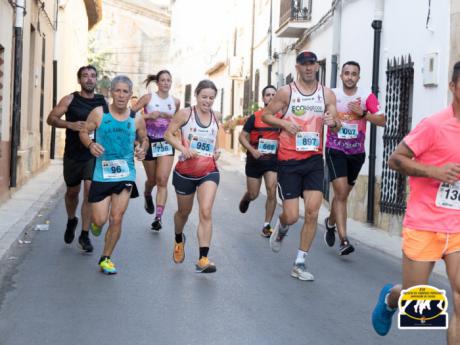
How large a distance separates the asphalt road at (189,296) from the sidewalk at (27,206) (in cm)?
27

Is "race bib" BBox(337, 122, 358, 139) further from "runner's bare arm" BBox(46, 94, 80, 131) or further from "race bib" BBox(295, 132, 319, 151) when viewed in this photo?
"runner's bare arm" BBox(46, 94, 80, 131)

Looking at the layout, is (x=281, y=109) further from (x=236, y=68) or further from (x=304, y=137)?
(x=236, y=68)

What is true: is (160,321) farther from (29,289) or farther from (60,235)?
(60,235)

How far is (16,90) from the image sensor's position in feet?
50.1

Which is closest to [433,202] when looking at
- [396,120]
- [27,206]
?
[396,120]

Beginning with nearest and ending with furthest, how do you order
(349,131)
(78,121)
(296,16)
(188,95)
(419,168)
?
(419,168), (78,121), (349,131), (296,16), (188,95)

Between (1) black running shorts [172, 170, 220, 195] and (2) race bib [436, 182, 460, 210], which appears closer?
(2) race bib [436, 182, 460, 210]

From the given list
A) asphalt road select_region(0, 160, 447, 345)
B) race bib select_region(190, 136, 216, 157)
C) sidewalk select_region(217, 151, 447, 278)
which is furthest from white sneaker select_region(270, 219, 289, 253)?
sidewalk select_region(217, 151, 447, 278)

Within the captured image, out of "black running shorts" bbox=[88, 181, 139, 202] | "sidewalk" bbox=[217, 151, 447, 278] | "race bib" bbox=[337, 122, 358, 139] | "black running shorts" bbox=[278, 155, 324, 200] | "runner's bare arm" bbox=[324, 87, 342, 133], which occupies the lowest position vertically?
"sidewalk" bbox=[217, 151, 447, 278]

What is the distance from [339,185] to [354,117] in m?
0.73

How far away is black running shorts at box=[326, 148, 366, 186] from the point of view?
994 centimetres

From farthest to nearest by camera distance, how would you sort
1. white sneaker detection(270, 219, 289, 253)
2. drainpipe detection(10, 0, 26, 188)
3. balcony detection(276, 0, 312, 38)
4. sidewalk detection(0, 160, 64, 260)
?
balcony detection(276, 0, 312, 38), drainpipe detection(10, 0, 26, 188), sidewalk detection(0, 160, 64, 260), white sneaker detection(270, 219, 289, 253)

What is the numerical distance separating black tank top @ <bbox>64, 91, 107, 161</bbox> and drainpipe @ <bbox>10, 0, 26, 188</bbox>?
5677mm

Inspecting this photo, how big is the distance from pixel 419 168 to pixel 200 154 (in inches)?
150
